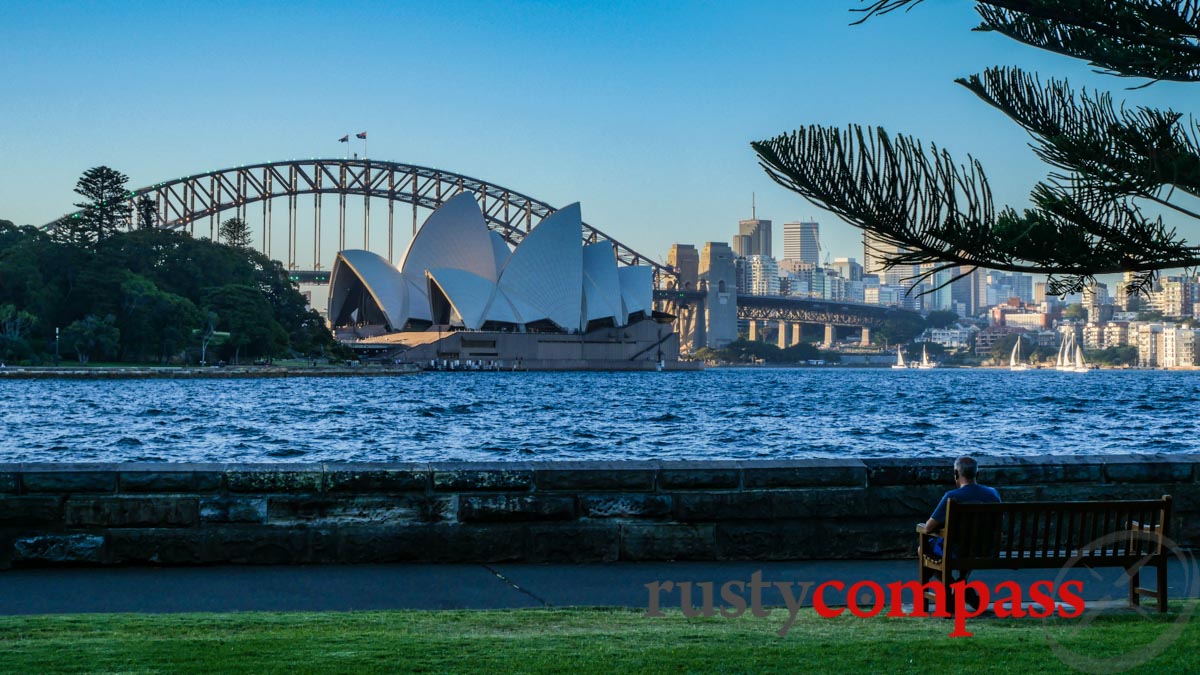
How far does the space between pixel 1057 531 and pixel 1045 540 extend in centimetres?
25

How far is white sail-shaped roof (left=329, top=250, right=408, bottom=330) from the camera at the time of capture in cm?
11156

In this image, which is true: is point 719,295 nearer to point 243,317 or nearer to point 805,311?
point 805,311

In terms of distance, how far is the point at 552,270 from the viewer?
109188mm

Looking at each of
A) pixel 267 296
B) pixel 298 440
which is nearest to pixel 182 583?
pixel 298 440

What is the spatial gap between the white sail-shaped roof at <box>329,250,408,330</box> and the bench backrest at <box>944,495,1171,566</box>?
107m

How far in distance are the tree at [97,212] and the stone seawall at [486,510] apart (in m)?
87.4

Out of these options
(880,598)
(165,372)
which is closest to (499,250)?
(165,372)

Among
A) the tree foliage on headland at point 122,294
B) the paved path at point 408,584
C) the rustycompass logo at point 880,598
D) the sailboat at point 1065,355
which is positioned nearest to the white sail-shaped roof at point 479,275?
the tree foliage on headland at point 122,294

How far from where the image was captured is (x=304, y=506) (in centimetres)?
820

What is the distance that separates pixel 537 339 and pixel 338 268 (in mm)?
18955

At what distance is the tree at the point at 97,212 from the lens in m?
92.0

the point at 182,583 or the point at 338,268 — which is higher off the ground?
the point at 338,268

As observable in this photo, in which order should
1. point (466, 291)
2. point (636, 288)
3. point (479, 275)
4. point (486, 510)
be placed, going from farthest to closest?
point (636, 288) < point (479, 275) < point (466, 291) < point (486, 510)

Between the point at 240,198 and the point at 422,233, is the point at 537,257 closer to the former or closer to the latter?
the point at 422,233
